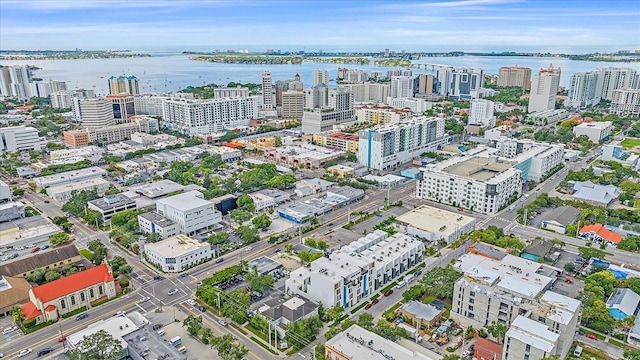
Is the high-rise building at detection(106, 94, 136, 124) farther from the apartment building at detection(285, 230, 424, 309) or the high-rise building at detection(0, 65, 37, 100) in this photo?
the apartment building at detection(285, 230, 424, 309)

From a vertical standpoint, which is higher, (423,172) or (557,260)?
(423,172)

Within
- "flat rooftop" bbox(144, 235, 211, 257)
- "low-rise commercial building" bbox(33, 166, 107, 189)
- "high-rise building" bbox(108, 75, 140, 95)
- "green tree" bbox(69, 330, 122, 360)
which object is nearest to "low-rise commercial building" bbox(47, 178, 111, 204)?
"low-rise commercial building" bbox(33, 166, 107, 189)

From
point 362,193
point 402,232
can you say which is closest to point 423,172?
point 362,193

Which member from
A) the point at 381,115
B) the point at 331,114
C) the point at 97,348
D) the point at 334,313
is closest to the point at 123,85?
the point at 331,114

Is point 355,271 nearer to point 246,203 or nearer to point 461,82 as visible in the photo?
point 246,203

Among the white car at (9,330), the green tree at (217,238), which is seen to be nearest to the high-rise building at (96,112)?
the green tree at (217,238)

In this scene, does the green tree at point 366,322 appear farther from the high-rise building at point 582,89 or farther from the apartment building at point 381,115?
the high-rise building at point 582,89

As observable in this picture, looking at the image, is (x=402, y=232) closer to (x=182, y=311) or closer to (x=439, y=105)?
(x=182, y=311)
